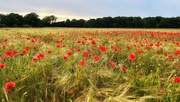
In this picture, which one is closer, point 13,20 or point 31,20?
point 13,20

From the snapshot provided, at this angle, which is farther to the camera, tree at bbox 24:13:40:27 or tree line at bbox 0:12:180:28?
tree at bbox 24:13:40:27

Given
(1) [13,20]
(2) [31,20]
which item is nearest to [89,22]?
(2) [31,20]

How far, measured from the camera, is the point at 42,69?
3.53 m

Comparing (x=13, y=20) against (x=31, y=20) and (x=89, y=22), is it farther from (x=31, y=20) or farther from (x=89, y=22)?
(x=89, y=22)

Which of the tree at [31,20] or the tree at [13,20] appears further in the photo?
the tree at [31,20]

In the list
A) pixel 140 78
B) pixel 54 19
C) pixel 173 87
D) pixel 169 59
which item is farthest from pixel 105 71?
pixel 54 19

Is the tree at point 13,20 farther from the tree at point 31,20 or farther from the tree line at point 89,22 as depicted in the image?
the tree at point 31,20

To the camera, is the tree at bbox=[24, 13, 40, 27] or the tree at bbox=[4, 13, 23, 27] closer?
the tree at bbox=[4, 13, 23, 27]

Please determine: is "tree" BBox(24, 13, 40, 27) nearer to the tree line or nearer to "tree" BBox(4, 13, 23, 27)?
the tree line

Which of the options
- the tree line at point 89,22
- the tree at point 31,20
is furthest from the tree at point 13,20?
the tree at point 31,20

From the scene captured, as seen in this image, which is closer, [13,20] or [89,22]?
[13,20]

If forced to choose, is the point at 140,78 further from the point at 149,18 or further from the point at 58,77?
the point at 149,18

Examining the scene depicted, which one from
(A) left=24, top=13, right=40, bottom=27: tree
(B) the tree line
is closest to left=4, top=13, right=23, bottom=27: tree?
(B) the tree line

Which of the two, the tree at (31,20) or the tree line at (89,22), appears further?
the tree at (31,20)
